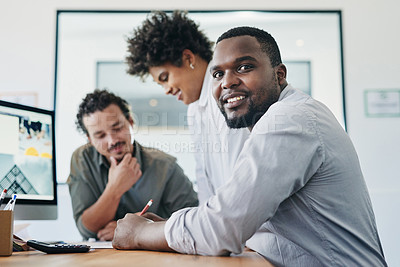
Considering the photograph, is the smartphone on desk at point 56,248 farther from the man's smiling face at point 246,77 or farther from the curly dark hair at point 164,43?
the curly dark hair at point 164,43

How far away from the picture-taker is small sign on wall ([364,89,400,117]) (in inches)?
119

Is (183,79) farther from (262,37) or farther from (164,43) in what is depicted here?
(262,37)

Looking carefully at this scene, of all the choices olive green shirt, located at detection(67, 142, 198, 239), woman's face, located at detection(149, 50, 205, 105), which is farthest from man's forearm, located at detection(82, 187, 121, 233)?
woman's face, located at detection(149, 50, 205, 105)

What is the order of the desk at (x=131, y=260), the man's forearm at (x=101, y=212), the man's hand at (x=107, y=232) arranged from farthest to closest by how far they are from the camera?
1. the man's forearm at (x=101, y=212)
2. the man's hand at (x=107, y=232)
3. the desk at (x=131, y=260)

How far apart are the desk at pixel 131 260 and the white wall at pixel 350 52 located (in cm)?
224

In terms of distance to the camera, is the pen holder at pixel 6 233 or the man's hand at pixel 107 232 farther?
the man's hand at pixel 107 232

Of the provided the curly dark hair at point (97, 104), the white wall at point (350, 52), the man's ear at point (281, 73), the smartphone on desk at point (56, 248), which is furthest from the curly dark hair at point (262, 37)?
the white wall at point (350, 52)

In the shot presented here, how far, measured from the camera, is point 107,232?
1.82 meters

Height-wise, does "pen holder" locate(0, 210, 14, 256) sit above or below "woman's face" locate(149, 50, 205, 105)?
below

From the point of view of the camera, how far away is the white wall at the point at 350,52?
3.00m

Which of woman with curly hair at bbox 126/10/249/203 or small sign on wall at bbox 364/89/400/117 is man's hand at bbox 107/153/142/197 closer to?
woman with curly hair at bbox 126/10/249/203

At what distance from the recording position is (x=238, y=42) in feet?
3.99

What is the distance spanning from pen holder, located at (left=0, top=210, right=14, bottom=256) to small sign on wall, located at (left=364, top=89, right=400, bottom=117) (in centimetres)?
256

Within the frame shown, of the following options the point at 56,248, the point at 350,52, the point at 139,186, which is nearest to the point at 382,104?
the point at 350,52
